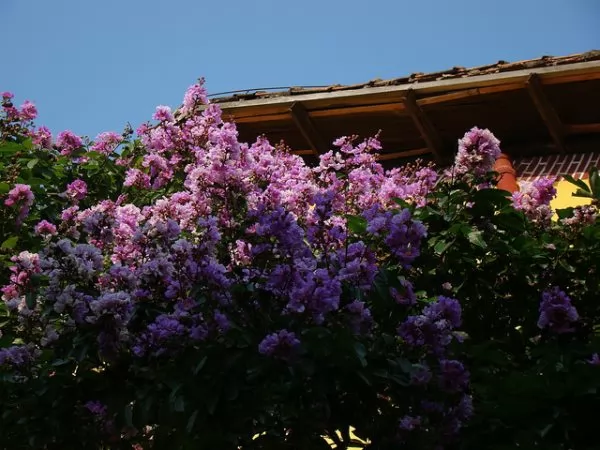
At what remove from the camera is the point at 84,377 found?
3.36 metres

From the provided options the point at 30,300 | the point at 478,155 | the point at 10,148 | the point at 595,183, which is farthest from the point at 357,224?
the point at 10,148

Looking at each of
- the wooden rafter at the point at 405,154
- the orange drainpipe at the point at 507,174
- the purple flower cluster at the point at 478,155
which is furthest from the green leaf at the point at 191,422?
the wooden rafter at the point at 405,154

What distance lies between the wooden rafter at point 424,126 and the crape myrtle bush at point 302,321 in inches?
128

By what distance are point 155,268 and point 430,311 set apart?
1041 mm

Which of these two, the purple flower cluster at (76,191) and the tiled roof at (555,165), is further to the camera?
the tiled roof at (555,165)

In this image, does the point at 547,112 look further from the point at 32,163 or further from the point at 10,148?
the point at 10,148

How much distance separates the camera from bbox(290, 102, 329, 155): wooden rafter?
7.76 metres

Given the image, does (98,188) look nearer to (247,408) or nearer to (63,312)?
(63,312)

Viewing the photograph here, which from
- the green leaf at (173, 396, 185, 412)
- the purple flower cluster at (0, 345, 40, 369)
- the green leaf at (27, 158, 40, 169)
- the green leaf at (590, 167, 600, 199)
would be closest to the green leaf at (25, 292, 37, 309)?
the purple flower cluster at (0, 345, 40, 369)

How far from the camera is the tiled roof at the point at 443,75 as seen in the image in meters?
6.86

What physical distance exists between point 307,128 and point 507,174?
183 centimetres

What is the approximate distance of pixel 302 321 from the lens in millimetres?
3105

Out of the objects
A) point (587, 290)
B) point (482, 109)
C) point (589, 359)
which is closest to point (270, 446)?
point (589, 359)

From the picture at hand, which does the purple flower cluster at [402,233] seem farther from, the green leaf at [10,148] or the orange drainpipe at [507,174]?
the orange drainpipe at [507,174]
